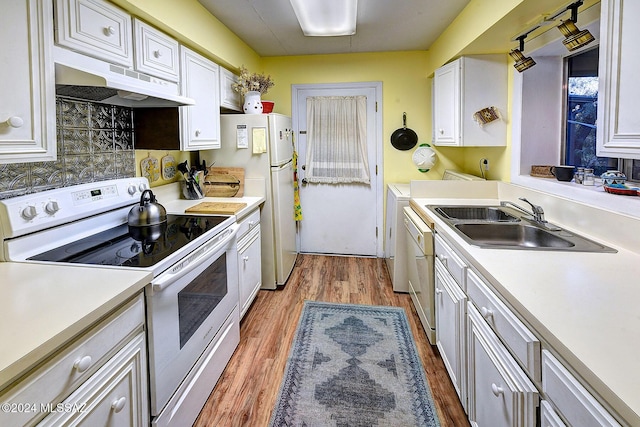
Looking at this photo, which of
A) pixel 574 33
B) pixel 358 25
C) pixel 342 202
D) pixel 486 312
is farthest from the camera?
pixel 342 202

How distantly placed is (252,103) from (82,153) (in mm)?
1536

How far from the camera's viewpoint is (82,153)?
1843 mm

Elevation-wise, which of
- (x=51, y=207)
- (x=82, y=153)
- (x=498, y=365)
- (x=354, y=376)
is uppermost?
(x=82, y=153)

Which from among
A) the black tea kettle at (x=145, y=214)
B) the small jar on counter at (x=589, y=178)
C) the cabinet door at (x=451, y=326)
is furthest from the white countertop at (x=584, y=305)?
the black tea kettle at (x=145, y=214)

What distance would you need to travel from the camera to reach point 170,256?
1.45 meters

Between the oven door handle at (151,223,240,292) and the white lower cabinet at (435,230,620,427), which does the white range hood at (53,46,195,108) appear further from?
the white lower cabinet at (435,230,620,427)

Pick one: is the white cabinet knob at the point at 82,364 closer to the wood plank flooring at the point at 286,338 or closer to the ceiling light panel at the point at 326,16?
the wood plank flooring at the point at 286,338

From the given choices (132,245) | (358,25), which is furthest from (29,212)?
(358,25)

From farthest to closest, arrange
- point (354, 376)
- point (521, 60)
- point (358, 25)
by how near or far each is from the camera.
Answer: point (358, 25) → point (521, 60) → point (354, 376)

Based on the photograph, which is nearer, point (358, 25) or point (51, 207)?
point (51, 207)

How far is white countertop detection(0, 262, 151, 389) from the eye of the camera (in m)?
0.79

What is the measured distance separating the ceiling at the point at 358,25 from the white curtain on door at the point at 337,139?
54cm

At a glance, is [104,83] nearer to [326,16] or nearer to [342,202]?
[326,16]

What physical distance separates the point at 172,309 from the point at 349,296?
6.20 feet
